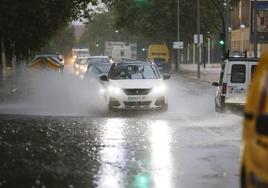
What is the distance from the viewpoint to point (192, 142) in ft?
41.0

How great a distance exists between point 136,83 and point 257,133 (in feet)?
47.9

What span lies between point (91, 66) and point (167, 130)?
48.1 feet

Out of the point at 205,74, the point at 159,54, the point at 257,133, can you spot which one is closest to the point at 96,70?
the point at 257,133

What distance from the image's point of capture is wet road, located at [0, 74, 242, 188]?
28.6 feet

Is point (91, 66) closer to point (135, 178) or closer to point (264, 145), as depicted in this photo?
point (135, 178)

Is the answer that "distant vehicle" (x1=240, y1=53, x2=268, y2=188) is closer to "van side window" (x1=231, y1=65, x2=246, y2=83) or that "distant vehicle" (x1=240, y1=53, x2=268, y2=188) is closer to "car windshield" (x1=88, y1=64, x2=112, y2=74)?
"van side window" (x1=231, y1=65, x2=246, y2=83)

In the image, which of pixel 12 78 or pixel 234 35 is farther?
pixel 234 35

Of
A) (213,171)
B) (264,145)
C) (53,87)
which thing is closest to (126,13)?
(53,87)

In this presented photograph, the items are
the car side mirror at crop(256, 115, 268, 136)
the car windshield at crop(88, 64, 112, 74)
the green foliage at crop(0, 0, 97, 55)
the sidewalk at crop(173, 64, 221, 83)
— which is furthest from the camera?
the sidewalk at crop(173, 64, 221, 83)

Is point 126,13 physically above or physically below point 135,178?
above

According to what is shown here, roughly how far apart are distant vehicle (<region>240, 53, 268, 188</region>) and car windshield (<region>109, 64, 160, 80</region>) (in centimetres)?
1470

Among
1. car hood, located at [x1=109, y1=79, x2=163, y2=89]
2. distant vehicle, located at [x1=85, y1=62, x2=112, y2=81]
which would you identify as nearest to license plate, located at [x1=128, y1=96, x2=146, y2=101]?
car hood, located at [x1=109, y1=79, x2=163, y2=89]

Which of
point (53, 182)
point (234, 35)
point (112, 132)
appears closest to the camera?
point (53, 182)

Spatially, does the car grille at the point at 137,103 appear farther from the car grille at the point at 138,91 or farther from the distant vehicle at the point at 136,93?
the car grille at the point at 138,91
